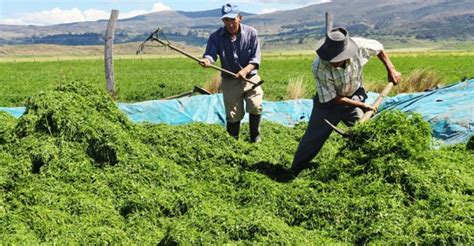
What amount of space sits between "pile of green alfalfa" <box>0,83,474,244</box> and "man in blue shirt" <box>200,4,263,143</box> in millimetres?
1005

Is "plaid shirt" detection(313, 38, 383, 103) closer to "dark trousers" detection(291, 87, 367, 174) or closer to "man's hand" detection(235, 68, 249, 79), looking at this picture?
"dark trousers" detection(291, 87, 367, 174)

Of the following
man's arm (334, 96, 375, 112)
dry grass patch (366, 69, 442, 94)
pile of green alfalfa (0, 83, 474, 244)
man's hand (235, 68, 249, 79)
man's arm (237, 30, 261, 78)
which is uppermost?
man's arm (237, 30, 261, 78)

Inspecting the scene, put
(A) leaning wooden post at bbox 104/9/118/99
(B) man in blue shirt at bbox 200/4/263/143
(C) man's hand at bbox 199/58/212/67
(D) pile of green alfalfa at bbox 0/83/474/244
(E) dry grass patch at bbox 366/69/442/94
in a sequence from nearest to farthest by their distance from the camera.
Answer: (D) pile of green alfalfa at bbox 0/83/474/244 < (C) man's hand at bbox 199/58/212/67 < (B) man in blue shirt at bbox 200/4/263/143 < (A) leaning wooden post at bbox 104/9/118/99 < (E) dry grass patch at bbox 366/69/442/94

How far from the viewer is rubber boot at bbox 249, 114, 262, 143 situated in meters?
7.12

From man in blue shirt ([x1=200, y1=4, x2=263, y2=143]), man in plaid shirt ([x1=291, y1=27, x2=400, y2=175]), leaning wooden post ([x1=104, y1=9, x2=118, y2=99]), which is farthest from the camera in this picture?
leaning wooden post ([x1=104, y1=9, x2=118, y2=99])

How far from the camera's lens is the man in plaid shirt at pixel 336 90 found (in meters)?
5.33

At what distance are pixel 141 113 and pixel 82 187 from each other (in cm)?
434

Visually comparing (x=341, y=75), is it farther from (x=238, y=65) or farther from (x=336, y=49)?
(x=238, y=65)

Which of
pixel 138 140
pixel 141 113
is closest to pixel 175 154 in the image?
pixel 138 140

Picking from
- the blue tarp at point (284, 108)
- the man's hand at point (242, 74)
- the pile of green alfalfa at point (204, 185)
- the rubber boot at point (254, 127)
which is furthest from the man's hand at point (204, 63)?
the blue tarp at point (284, 108)

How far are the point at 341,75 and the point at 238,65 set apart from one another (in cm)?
193

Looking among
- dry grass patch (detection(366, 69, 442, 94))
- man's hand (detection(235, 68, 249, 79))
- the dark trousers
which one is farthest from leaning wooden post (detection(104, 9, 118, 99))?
the dark trousers

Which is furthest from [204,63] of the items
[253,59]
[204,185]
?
[204,185]

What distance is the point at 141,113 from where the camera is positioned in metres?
9.10
